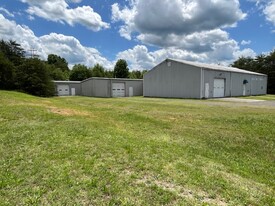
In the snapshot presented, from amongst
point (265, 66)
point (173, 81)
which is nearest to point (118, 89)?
point (173, 81)

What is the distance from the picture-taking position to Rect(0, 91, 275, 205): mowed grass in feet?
11.8

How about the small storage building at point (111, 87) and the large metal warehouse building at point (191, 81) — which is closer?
the large metal warehouse building at point (191, 81)

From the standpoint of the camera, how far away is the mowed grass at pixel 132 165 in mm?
3596

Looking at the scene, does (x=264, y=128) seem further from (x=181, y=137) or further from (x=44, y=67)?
(x=44, y=67)

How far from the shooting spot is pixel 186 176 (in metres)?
4.31

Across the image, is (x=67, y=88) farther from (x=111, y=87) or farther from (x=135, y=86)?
(x=135, y=86)

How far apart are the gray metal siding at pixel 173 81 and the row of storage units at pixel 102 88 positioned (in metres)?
3.56

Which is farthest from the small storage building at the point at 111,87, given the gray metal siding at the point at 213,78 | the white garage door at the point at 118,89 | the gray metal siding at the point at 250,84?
the gray metal siding at the point at 250,84

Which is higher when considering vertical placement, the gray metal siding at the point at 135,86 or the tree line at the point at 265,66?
the tree line at the point at 265,66

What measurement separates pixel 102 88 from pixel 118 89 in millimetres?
2073

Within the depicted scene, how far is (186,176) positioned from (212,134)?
389cm

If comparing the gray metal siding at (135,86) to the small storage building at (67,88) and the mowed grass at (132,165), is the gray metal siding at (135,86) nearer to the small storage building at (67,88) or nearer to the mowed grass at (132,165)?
the small storage building at (67,88)

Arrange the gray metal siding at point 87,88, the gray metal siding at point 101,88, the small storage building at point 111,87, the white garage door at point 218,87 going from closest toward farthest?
the white garage door at point 218,87
the gray metal siding at point 101,88
the small storage building at point 111,87
the gray metal siding at point 87,88

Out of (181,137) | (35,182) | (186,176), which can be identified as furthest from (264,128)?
(35,182)
